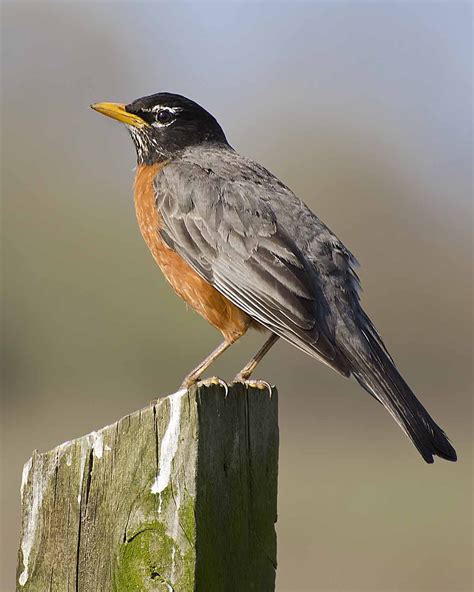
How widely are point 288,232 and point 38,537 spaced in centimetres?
298

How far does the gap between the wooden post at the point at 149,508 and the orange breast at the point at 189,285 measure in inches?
91.9

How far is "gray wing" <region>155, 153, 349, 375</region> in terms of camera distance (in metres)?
Answer: 6.20

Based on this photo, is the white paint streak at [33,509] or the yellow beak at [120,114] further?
the yellow beak at [120,114]

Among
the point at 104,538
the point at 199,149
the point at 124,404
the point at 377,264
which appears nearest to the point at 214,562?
the point at 104,538

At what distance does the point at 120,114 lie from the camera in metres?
7.88

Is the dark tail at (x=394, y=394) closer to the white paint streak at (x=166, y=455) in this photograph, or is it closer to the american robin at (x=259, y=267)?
the american robin at (x=259, y=267)

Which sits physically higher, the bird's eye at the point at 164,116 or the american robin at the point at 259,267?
the bird's eye at the point at 164,116

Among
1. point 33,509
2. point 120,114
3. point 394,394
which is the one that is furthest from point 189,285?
point 33,509

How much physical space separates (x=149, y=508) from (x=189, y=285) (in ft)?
9.38

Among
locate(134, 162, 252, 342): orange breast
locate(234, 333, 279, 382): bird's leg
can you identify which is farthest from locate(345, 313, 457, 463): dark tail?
locate(134, 162, 252, 342): orange breast

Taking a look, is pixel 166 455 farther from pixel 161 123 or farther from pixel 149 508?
pixel 161 123

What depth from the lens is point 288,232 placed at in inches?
265

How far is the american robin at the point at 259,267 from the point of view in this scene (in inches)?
239

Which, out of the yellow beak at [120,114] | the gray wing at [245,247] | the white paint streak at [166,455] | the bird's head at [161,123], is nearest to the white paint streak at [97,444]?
the white paint streak at [166,455]
